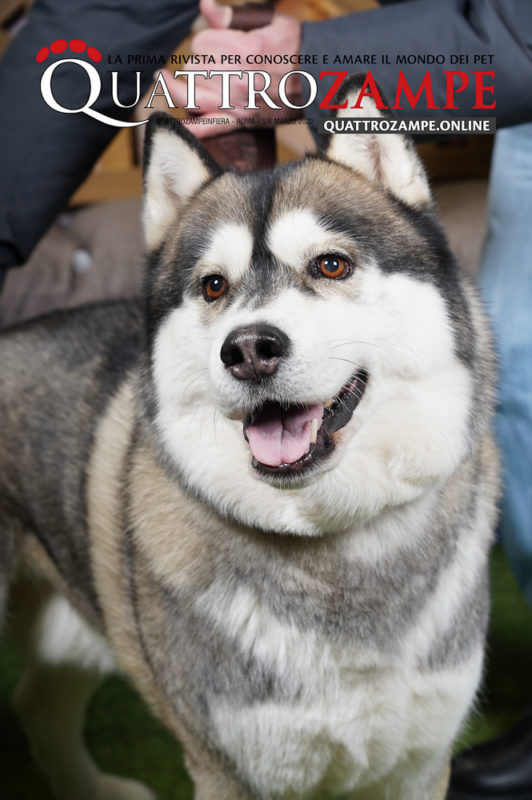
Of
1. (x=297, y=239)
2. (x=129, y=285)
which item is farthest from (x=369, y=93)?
(x=129, y=285)

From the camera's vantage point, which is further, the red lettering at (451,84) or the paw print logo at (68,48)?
the paw print logo at (68,48)

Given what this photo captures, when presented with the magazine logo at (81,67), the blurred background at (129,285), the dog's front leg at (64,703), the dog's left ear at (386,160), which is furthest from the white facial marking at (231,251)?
the dog's front leg at (64,703)

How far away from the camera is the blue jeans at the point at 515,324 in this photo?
2232 millimetres

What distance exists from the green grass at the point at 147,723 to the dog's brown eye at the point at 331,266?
54.6 inches

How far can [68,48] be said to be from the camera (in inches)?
82.2

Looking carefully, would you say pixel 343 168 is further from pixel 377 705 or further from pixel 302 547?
pixel 377 705

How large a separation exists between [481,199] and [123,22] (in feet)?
7.82

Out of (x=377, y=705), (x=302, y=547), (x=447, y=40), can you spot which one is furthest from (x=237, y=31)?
(x=377, y=705)

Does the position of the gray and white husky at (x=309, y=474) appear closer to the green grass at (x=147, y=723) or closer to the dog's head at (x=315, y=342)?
the dog's head at (x=315, y=342)

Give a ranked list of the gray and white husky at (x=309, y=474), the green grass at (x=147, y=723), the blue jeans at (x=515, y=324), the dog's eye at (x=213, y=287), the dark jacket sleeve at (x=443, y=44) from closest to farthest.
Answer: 1. the gray and white husky at (x=309, y=474)
2. the dog's eye at (x=213, y=287)
3. the dark jacket sleeve at (x=443, y=44)
4. the blue jeans at (x=515, y=324)
5. the green grass at (x=147, y=723)

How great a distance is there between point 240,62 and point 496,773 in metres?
1.92

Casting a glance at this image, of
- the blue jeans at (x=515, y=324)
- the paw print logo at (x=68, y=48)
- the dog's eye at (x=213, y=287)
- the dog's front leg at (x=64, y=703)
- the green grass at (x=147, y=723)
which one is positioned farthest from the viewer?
the green grass at (x=147, y=723)

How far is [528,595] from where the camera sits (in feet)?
7.70

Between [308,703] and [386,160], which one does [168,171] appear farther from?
[308,703]
